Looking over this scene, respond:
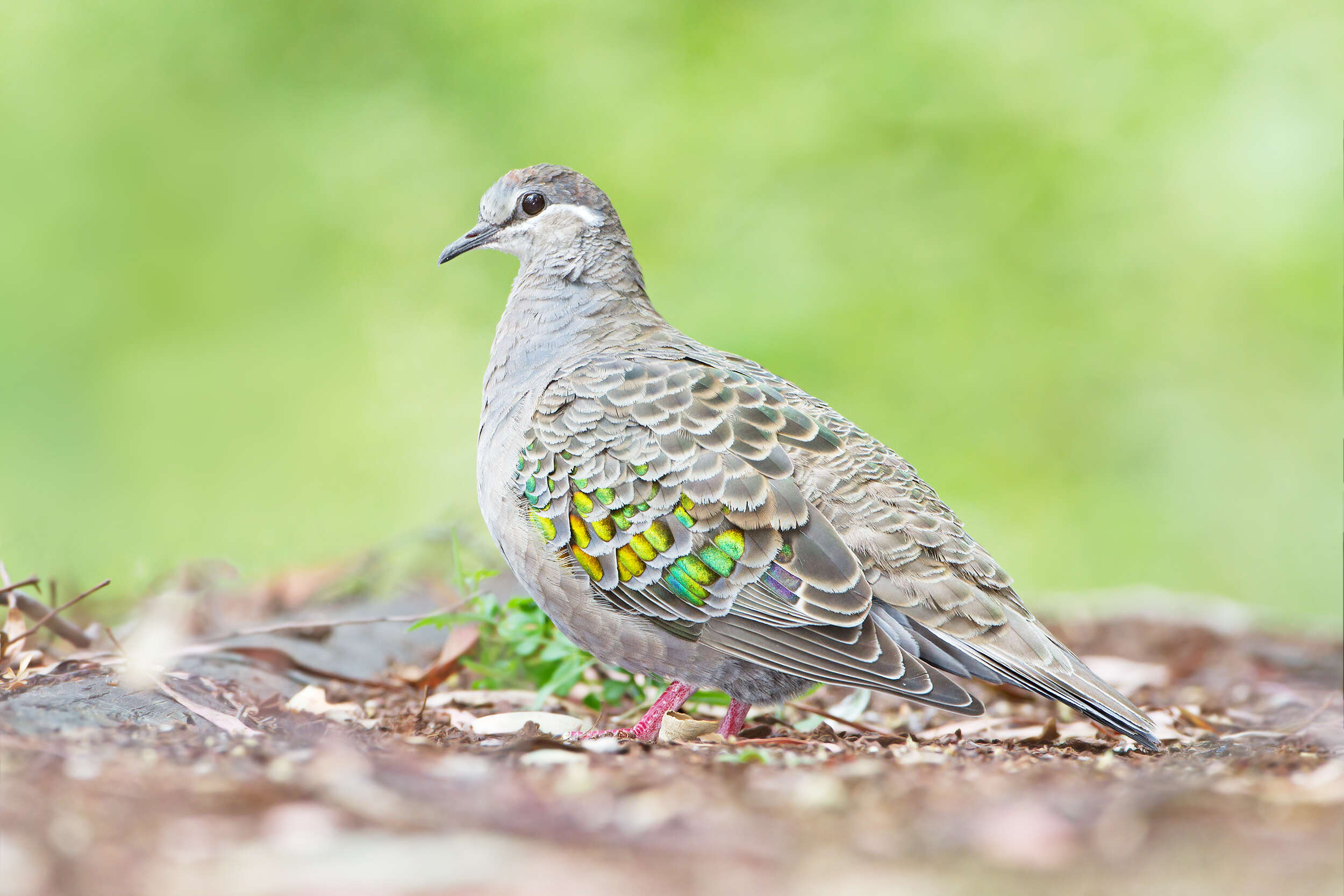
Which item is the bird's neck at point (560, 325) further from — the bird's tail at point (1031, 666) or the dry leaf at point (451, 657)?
the bird's tail at point (1031, 666)

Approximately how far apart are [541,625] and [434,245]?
8.35 meters

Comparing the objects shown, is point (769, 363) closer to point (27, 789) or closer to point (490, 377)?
point (490, 377)

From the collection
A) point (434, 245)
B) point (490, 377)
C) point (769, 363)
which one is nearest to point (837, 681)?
point (490, 377)

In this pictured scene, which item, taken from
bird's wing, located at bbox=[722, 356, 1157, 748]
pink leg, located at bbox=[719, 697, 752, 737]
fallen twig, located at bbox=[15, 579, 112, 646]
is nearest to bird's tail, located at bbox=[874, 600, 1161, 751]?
bird's wing, located at bbox=[722, 356, 1157, 748]

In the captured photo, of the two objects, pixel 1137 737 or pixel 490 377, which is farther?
pixel 490 377

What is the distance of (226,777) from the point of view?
259cm

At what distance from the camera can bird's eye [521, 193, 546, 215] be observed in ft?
17.2

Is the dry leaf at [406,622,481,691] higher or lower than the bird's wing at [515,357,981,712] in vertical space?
lower

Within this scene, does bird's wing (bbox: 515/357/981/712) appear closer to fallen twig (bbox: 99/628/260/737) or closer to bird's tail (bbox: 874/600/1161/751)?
bird's tail (bbox: 874/600/1161/751)

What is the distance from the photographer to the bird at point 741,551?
3.75 meters

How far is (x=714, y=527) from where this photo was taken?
386 centimetres

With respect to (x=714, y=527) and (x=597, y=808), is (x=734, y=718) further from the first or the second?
(x=597, y=808)

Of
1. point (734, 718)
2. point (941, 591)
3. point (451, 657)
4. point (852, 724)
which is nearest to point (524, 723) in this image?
point (734, 718)

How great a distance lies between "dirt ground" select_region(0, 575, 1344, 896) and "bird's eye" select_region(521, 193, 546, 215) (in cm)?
229
